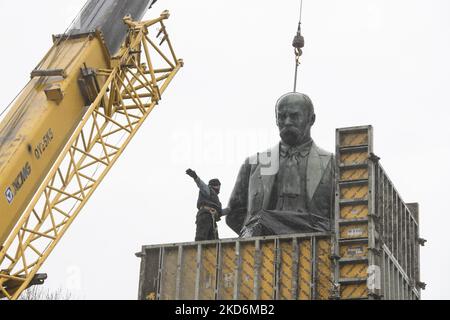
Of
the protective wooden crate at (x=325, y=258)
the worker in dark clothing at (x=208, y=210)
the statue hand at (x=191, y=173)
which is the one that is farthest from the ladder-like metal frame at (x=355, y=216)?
the worker in dark clothing at (x=208, y=210)

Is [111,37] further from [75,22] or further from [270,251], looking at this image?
[270,251]

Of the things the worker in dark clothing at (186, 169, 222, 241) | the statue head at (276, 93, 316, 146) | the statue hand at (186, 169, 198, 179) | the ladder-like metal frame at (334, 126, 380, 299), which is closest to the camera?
the ladder-like metal frame at (334, 126, 380, 299)

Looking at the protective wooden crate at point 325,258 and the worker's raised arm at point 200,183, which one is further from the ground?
the worker's raised arm at point 200,183

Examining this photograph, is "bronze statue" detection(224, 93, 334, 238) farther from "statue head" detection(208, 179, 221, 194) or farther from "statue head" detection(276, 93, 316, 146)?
"statue head" detection(208, 179, 221, 194)

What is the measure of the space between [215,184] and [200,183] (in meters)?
→ 0.82

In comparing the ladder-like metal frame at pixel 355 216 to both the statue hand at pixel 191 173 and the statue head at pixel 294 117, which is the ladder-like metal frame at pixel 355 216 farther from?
the statue head at pixel 294 117

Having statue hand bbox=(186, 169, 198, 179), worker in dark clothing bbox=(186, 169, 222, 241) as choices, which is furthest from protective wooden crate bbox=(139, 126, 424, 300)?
statue hand bbox=(186, 169, 198, 179)

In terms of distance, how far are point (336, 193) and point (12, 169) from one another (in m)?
7.01

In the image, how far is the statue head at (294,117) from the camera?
33.1 metres

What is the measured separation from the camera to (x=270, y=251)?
2862 cm

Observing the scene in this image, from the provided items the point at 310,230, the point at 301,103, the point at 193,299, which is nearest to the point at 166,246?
the point at 193,299

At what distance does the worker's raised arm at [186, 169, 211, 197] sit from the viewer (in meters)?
30.8

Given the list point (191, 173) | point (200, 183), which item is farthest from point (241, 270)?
point (200, 183)

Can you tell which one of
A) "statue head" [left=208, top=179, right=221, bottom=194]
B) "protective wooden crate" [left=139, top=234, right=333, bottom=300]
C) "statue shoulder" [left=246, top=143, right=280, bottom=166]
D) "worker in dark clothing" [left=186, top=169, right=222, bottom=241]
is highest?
"statue shoulder" [left=246, top=143, right=280, bottom=166]
